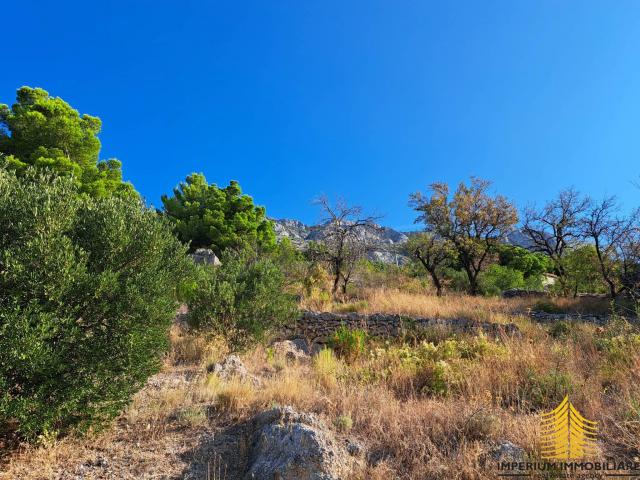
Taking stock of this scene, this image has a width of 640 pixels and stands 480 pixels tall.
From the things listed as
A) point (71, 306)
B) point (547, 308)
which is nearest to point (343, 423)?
point (71, 306)

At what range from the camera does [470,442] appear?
9.36ft

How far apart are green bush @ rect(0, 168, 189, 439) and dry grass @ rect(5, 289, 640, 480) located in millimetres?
428

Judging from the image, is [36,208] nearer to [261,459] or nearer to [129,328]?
[129,328]

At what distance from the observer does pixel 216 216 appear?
23438mm

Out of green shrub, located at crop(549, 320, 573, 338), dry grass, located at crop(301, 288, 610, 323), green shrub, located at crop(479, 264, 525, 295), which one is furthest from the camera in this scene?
green shrub, located at crop(479, 264, 525, 295)

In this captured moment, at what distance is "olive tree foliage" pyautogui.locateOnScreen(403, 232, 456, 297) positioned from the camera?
59.5 ft

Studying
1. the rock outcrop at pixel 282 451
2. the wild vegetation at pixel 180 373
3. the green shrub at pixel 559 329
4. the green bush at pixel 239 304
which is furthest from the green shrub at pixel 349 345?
the green shrub at pixel 559 329

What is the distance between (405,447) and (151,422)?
280cm

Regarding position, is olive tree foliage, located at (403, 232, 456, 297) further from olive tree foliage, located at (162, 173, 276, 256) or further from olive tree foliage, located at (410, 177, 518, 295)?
olive tree foliage, located at (162, 173, 276, 256)

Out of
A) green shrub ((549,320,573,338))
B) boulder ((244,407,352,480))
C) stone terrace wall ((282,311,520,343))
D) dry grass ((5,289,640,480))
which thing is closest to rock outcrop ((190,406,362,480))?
boulder ((244,407,352,480))

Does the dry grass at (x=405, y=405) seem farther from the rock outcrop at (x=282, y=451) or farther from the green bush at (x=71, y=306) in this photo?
the green bush at (x=71, y=306)

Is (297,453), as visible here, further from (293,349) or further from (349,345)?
(293,349)

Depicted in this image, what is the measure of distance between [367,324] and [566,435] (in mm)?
6604

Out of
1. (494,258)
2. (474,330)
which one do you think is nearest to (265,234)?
(494,258)
